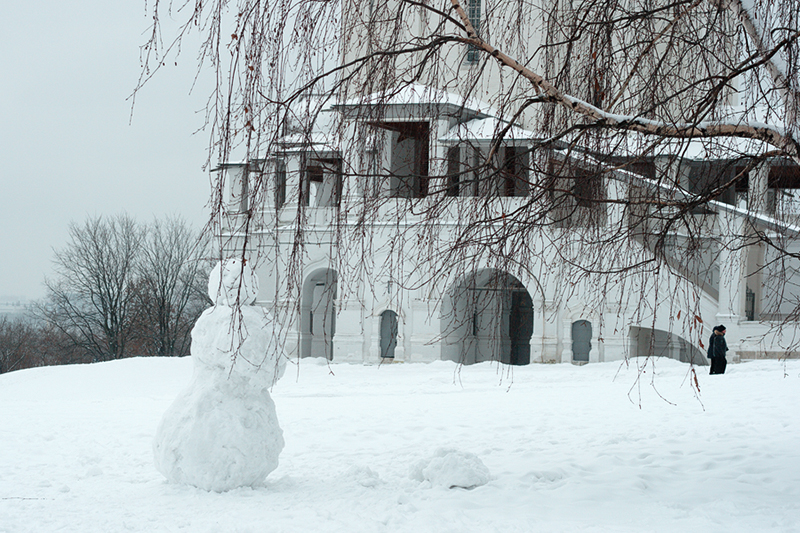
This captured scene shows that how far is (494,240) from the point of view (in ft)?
20.7

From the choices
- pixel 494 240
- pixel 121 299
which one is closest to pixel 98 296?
pixel 121 299

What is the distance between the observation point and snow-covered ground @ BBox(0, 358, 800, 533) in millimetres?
6516

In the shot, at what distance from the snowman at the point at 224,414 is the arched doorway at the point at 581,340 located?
17.6 meters

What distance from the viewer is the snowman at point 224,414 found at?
7.30 meters

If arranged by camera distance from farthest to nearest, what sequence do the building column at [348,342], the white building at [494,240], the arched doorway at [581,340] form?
the building column at [348,342], the arched doorway at [581,340], the white building at [494,240]

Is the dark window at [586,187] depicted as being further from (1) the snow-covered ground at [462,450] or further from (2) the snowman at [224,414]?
(2) the snowman at [224,414]

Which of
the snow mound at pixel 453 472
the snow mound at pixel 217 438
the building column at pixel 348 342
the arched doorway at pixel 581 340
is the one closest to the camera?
the snow mound at pixel 217 438

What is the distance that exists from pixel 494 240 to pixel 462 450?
3.97 m

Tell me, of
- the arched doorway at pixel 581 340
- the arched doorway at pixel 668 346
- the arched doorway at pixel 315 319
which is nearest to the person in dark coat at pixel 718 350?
the arched doorway at pixel 581 340

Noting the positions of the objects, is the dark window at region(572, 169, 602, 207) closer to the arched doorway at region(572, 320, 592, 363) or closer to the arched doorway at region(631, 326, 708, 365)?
the arched doorway at region(572, 320, 592, 363)

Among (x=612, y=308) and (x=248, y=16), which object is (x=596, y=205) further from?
(x=612, y=308)

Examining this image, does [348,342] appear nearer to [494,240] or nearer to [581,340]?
[581,340]

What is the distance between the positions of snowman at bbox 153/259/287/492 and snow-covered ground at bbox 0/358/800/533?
21 cm

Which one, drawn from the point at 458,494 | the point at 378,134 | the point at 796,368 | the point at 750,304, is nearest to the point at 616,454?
the point at 458,494
